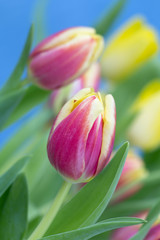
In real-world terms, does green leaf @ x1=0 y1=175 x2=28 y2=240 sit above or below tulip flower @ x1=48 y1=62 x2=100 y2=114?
below

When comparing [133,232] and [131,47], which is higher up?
[131,47]

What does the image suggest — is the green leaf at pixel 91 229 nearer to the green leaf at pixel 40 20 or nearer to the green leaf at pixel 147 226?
the green leaf at pixel 147 226

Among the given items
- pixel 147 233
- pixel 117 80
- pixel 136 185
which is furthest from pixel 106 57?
pixel 147 233

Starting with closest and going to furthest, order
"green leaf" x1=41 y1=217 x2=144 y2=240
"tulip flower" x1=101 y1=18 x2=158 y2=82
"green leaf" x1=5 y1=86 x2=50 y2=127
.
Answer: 1. "green leaf" x1=41 y1=217 x2=144 y2=240
2. "green leaf" x1=5 y1=86 x2=50 y2=127
3. "tulip flower" x1=101 y1=18 x2=158 y2=82

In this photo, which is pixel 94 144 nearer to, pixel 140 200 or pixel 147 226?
pixel 147 226

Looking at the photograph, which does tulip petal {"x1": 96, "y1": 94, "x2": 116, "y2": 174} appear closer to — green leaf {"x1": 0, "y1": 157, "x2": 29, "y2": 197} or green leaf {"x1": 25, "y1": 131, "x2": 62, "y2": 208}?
green leaf {"x1": 0, "y1": 157, "x2": 29, "y2": 197}

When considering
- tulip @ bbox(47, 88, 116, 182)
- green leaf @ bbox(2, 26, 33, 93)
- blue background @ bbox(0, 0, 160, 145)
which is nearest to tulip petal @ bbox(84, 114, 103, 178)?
→ tulip @ bbox(47, 88, 116, 182)

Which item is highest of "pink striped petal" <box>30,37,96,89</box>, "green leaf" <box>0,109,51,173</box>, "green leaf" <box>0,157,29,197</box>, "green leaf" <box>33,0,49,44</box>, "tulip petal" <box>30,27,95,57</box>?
"green leaf" <box>33,0,49,44</box>

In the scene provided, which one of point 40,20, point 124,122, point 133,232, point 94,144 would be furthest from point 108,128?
point 40,20

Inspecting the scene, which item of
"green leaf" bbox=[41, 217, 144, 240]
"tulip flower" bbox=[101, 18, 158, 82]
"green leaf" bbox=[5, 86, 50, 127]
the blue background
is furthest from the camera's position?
the blue background
